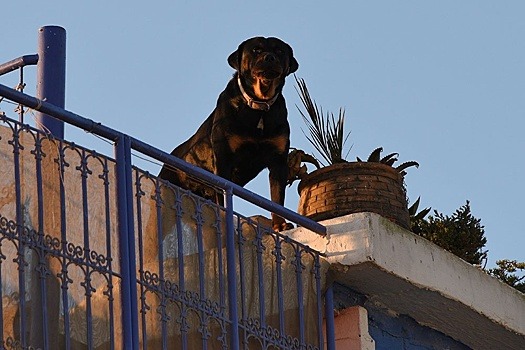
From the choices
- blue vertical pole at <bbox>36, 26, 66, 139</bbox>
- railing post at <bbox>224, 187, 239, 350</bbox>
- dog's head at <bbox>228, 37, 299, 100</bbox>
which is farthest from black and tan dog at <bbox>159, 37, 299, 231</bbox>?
railing post at <bbox>224, 187, 239, 350</bbox>

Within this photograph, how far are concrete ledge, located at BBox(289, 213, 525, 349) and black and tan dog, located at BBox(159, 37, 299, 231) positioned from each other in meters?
0.96

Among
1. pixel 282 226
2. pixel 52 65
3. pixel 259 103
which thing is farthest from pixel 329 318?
pixel 52 65

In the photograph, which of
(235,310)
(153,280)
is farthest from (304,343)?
(153,280)

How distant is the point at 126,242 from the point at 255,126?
2409 millimetres

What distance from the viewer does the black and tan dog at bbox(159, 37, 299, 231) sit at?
868 cm

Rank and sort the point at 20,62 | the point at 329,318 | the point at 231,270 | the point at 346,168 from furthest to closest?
the point at 346,168 → the point at 20,62 → the point at 329,318 → the point at 231,270

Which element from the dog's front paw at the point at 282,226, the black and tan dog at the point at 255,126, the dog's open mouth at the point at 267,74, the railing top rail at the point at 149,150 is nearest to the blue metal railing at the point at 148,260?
the railing top rail at the point at 149,150

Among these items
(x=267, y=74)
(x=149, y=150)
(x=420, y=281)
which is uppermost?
(x=267, y=74)

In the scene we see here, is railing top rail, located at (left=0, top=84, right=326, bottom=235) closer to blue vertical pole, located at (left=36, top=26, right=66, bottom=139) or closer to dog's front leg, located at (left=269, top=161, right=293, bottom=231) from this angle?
dog's front leg, located at (left=269, top=161, right=293, bottom=231)

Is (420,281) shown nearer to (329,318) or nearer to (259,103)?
(329,318)

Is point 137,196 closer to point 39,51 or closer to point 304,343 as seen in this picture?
point 304,343

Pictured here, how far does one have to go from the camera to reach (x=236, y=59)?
8.93 metres

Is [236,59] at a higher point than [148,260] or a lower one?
higher

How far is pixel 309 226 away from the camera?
7633mm
